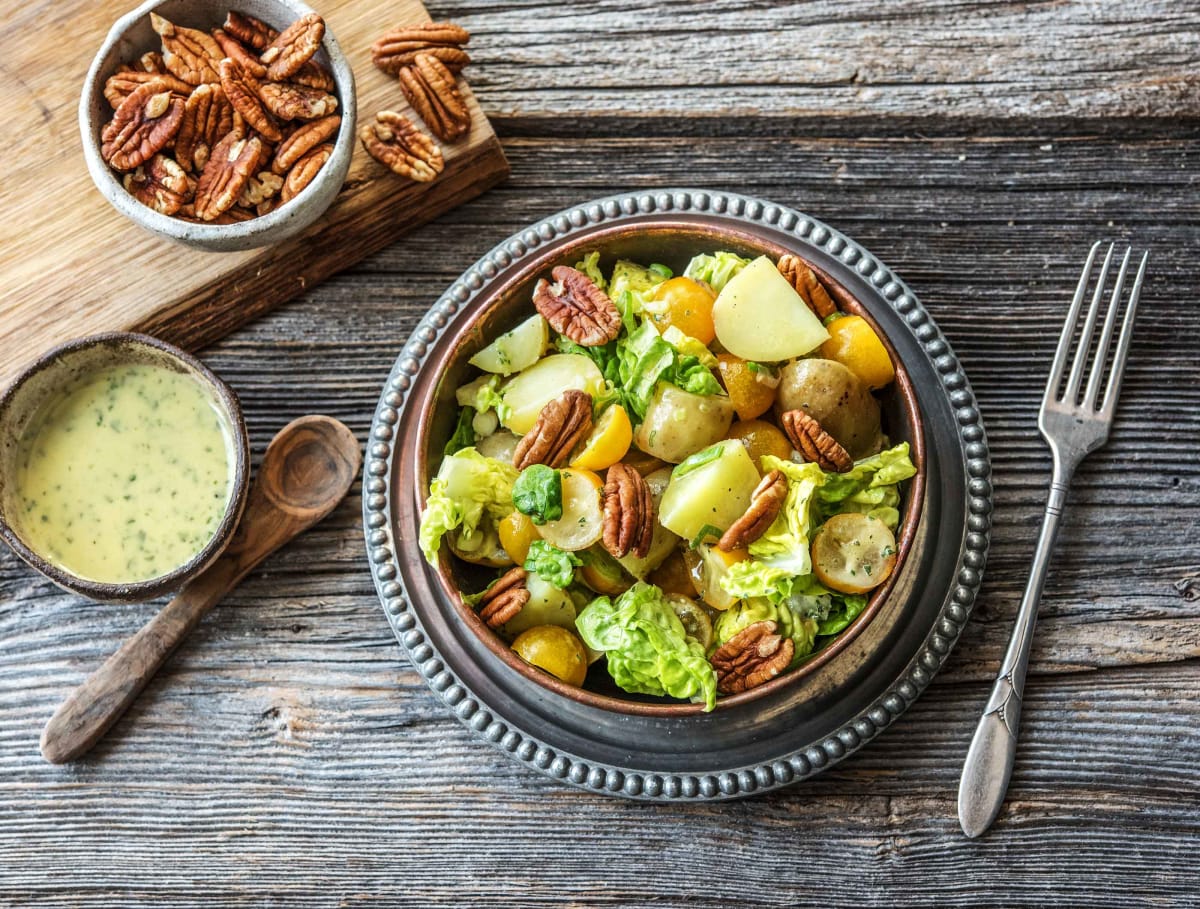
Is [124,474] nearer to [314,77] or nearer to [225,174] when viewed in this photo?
[225,174]

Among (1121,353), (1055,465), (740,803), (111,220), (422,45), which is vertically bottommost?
(740,803)

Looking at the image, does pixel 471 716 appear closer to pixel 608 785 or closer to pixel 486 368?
pixel 608 785

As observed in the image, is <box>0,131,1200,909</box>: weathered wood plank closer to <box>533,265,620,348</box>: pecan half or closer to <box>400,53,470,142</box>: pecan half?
<box>400,53,470,142</box>: pecan half

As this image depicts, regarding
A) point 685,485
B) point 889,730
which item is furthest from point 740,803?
point 685,485

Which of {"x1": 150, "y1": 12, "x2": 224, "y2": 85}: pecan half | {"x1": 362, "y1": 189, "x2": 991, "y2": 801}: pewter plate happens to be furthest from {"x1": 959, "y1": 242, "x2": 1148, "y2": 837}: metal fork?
{"x1": 150, "y1": 12, "x2": 224, "y2": 85}: pecan half

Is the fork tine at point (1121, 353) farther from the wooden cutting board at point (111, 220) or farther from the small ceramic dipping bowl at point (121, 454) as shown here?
the small ceramic dipping bowl at point (121, 454)

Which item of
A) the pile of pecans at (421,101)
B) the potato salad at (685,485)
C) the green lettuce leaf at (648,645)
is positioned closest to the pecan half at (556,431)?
the potato salad at (685,485)
